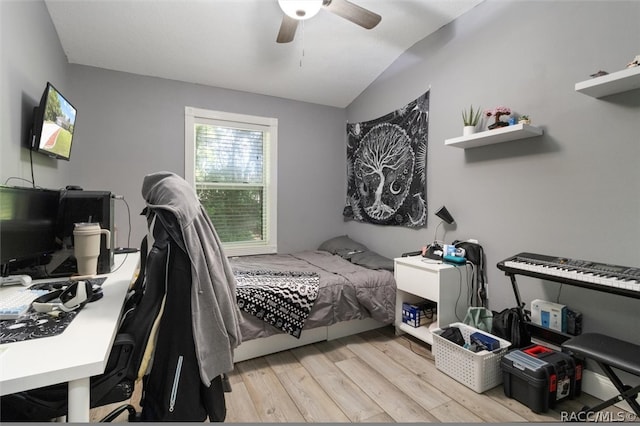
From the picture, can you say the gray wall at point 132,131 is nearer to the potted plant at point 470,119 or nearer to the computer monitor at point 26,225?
the computer monitor at point 26,225

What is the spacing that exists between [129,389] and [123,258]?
1.22 metres

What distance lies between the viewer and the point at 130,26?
239 cm

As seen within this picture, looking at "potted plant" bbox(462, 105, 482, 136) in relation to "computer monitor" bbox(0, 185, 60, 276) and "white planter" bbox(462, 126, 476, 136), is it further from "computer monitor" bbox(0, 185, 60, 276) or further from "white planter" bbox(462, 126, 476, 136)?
"computer monitor" bbox(0, 185, 60, 276)

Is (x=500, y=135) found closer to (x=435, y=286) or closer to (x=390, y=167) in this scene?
(x=435, y=286)

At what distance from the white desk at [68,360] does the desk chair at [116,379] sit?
0.07 metres

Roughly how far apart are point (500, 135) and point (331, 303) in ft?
5.63

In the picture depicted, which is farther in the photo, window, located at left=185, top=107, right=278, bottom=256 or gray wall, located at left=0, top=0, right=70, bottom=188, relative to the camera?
window, located at left=185, top=107, right=278, bottom=256

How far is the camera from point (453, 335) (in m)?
2.10

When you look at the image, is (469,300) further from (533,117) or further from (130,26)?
(130,26)

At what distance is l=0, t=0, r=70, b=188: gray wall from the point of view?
147 centimetres

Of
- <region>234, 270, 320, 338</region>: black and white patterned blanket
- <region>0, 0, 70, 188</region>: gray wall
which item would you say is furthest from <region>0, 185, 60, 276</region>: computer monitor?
<region>234, 270, 320, 338</region>: black and white patterned blanket

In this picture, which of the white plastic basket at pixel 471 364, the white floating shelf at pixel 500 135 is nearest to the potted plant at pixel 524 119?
the white floating shelf at pixel 500 135

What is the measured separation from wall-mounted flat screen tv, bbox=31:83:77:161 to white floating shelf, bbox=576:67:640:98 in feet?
9.56

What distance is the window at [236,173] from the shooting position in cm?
326
